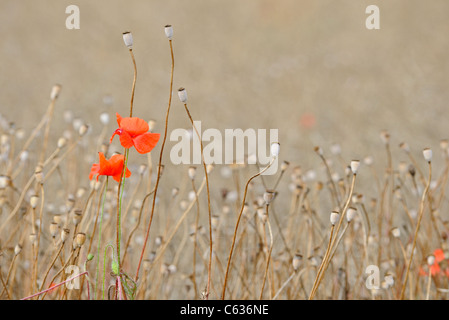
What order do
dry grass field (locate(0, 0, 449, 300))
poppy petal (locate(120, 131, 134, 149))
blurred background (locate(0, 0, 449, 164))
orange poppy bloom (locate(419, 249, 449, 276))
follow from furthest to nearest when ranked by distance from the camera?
1. blurred background (locate(0, 0, 449, 164))
2. dry grass field (locate(0, 0, 449, 300))
3. orange poppy bloom (locate(419, 249, 449, 276))
4. poppy petal (locate(120, 131, 134, 149))

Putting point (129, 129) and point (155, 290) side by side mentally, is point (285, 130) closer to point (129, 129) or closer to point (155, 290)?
point (155, 290)

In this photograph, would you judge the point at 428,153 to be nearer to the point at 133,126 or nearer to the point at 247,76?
the point at 133,126

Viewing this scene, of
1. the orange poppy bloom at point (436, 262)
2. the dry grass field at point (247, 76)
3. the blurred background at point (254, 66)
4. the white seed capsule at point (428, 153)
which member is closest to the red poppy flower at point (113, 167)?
the white seed capsule at point (428, 153)

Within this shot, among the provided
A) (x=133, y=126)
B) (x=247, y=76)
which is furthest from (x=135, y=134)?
(x=247, y=76)

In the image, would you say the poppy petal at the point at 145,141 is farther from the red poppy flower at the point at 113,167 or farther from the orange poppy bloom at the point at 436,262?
the orange poppy bloom at the point at 436,262

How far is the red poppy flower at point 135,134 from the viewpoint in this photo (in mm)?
621

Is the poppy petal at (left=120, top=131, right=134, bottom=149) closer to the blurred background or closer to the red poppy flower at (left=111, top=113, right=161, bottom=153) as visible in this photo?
the red poppy flower at (left=111, top=113, right=161, bottom=153)

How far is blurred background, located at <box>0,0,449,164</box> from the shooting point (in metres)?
2.27

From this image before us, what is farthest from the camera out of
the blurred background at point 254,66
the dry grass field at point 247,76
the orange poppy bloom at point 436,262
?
the blurred background at point 254,66

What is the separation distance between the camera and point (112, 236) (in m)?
1.38

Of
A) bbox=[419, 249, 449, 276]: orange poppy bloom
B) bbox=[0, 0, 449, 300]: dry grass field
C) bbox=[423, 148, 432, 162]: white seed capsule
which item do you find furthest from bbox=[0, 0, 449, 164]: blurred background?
bbox=[423, 148, 432, 162]: white seed capsule

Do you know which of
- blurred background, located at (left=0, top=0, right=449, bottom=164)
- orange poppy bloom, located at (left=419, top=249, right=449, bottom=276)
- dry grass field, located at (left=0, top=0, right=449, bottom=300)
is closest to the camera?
orange poppy bloom, located at (left=419, top=249, right=449, bottom=276)

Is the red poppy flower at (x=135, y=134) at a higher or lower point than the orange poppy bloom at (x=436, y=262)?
higher

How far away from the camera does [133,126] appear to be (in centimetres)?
63
